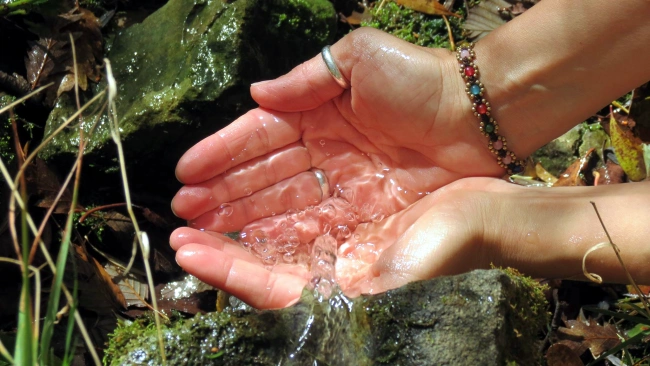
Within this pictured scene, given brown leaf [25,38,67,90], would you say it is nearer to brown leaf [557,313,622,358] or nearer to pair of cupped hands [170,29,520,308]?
pair of cupped hands [170,29,520,308]

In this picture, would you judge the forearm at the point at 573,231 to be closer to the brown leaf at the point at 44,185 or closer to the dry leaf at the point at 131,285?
the dry leaf at the point at 131,285

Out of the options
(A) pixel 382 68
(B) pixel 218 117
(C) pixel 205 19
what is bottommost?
(B) pixel 218 117

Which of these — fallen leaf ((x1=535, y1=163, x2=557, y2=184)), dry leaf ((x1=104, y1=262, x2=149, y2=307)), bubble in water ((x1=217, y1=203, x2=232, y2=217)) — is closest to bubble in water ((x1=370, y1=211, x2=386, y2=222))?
bubble in water ((x1=217, y1=203, x2=232, y2=217))

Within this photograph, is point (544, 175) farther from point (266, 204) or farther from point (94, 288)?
point (94, 288)

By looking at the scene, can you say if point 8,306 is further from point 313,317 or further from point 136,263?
point 313,317

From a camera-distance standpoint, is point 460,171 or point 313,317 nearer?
point 313,317

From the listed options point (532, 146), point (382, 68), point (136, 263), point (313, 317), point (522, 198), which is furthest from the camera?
point (136, 263)

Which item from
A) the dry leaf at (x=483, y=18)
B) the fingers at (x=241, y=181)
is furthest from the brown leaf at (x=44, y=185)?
the dry leaf at (x=483, y=18)

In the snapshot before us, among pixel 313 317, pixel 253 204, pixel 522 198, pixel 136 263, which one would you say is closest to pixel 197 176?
pixel 253 204
